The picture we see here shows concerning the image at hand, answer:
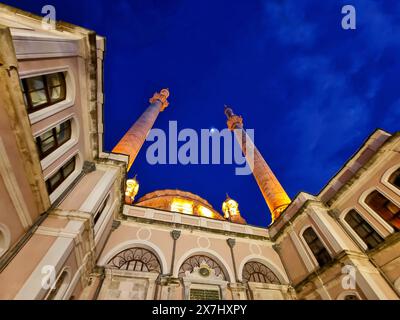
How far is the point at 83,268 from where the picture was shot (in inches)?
303

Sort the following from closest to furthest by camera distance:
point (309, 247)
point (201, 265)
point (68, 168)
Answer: point (68, 168) → point (201, 265) → point (309, 247)

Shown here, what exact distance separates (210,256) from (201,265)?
869 mm

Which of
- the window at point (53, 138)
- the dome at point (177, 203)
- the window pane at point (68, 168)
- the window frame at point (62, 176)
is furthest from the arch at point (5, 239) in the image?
the dome at point (177, 203)

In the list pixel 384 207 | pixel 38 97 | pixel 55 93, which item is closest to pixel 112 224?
pixel 55 93

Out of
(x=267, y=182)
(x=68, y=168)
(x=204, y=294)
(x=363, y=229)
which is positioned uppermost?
(x=267, y=182)

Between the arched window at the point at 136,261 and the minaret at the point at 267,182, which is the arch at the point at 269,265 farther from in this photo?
the minaret at the point at 267,182

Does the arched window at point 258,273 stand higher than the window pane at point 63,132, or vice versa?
the window pane at point 63,132

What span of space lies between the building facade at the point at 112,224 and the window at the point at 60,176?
6 centimetres

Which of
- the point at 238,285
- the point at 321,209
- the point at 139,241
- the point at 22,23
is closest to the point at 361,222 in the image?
the point at 321,209

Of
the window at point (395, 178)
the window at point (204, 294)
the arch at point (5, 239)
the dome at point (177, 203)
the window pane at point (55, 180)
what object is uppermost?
the dome at point (177, 203)

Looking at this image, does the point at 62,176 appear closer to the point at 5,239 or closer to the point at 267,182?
the point at 5,239

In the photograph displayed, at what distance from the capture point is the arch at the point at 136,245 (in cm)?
984

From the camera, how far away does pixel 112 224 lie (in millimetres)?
11023

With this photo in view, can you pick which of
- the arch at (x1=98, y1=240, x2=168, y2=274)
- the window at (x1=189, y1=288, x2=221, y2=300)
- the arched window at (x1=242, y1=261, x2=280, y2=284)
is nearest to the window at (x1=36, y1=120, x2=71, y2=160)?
the arch at (x1=98, y1=240, x2=168, y2=274)
